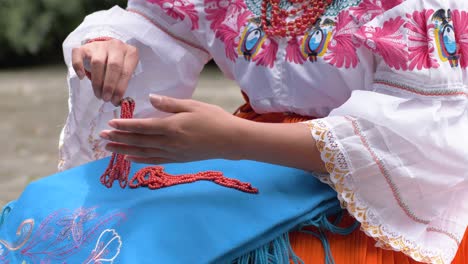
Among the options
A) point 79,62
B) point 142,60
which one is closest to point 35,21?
point 142,60

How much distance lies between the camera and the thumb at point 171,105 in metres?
0.91

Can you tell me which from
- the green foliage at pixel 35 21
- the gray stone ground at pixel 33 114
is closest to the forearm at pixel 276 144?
the gray stone ground at pixel 33 114

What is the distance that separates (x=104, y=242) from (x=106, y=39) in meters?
0.39

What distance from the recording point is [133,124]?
898 millimetres

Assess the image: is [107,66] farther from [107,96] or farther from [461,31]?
Answer: [461,31]

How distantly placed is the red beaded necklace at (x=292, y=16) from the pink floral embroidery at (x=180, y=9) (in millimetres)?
164

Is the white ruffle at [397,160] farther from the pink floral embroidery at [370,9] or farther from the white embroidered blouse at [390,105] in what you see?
the pink floral embroidery at [370,9]

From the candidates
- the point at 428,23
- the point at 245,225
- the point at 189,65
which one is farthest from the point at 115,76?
the point at 428,23

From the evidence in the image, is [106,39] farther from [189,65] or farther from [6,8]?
[6,8]

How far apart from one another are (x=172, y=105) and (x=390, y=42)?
0.98ft

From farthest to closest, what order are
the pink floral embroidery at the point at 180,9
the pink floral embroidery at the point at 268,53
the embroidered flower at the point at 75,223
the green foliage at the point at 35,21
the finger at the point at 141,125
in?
1. the green foliage at the point at 35,21
2. the pink floral embroidery at the point at 180,9
3. the pink floral embroidery at the point at 268,53
4. the embroidered flower at the point at 75,223
5. the finger at the point at 141,125

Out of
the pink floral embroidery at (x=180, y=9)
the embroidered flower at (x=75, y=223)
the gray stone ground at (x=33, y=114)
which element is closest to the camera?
the embroidered flower at (x=75, y=223)

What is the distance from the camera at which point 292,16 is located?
1.13 metres

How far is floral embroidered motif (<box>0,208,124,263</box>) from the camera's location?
987mm
